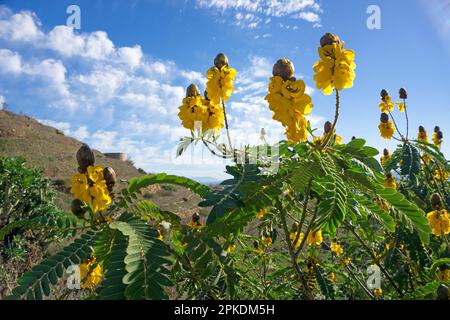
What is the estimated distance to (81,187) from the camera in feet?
5.15

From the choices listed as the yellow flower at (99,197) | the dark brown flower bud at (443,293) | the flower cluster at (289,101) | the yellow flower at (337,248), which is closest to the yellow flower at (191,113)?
the flower cluster at (289,101)

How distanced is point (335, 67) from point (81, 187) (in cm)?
132

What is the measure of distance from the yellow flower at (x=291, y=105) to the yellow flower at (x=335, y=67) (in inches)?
8.0

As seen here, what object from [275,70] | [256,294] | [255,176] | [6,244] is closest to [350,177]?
[255,176]

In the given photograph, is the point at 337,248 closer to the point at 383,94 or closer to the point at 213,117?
the point at 383,94

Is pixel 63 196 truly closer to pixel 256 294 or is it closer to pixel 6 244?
pixel 6 244

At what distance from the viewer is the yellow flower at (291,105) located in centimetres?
151

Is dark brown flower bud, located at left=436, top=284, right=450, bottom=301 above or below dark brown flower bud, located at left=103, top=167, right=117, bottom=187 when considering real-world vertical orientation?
below

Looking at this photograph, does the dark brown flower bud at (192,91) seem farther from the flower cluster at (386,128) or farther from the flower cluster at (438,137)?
the flower cluster at (438,137)

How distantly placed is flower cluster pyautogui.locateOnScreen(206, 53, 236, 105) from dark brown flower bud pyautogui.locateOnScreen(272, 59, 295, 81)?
45cm

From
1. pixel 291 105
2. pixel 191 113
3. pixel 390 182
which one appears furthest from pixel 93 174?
pixel 390 182

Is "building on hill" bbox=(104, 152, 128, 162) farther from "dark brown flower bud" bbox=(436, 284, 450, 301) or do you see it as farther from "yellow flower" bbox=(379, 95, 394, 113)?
"dark brown flower bud" bbox=(436, 284, 450, 301)

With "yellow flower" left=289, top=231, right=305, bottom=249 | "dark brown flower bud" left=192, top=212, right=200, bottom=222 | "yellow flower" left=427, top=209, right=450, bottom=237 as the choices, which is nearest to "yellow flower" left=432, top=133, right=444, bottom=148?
"yellow flower" left=427, top=209, right=450, bottom=237

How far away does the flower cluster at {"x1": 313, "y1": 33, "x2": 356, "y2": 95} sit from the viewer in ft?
5.23
